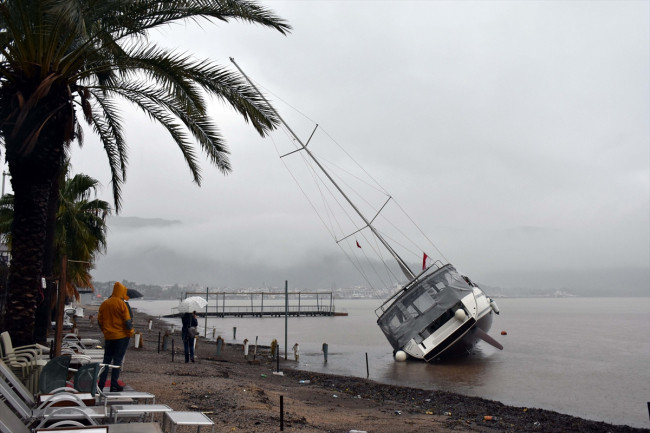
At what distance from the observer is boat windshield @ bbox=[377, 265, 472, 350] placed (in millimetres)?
27078

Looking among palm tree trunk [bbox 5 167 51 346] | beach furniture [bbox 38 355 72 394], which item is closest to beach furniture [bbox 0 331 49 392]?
palm tree trunk [bbox 5 167 51 346]

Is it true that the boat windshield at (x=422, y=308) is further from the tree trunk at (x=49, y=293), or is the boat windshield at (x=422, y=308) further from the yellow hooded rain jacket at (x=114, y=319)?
the yellow hooded rain jacket at (x=114, y=319)

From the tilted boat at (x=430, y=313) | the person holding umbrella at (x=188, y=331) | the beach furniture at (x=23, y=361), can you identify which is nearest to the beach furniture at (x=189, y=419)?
the beach furniture at (x=23, y=361)

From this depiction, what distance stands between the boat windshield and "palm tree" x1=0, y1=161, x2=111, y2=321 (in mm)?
14994

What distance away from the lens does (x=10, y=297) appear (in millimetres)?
8766

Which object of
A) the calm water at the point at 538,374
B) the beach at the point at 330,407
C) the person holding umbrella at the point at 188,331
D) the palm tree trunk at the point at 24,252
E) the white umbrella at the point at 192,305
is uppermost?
the palm tree trunk at the point at 24,252

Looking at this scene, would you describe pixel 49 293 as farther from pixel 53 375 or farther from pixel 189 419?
pixel 189 419

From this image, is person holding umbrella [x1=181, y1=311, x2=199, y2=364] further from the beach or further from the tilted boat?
the tilted boat

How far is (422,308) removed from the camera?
2728 cm

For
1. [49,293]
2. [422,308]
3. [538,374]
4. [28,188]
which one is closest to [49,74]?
[28,188]

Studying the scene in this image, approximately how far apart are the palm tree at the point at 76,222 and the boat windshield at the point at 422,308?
49.2 ft

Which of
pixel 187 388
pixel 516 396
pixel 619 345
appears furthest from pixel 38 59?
pixel 619 345

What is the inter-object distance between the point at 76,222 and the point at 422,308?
17031 millimetres

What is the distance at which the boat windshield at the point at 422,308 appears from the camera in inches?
1066
